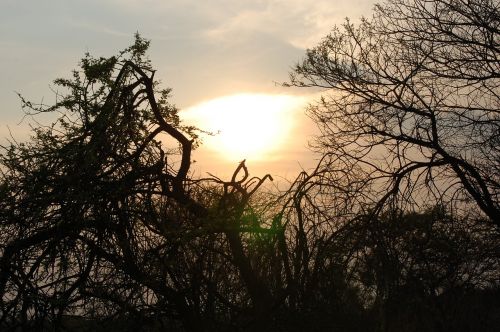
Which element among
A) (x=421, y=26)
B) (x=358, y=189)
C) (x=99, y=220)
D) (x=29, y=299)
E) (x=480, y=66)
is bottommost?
(x=29, y=299)

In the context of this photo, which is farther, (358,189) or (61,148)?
(358,189)

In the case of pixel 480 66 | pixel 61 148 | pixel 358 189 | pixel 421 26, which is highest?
pixel 421 26

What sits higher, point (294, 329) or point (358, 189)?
point (358, 189)

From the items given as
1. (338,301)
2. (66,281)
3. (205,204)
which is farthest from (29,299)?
(338,301)

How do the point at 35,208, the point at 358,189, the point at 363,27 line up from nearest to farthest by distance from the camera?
1. the point at 35,208
2. the point at 358,189
3. the point at 363,27

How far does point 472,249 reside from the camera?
12398 mm

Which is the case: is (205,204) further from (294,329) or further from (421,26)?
(421,26)

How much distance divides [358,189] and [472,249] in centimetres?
447

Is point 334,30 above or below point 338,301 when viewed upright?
above

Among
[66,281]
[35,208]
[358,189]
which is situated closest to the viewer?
[35,208]

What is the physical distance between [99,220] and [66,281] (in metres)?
1.07

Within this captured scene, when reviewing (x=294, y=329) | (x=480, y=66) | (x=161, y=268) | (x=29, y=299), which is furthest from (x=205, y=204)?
(x=480, y=66)

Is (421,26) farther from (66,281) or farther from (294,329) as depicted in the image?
(66,281)

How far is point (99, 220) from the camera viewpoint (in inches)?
249
